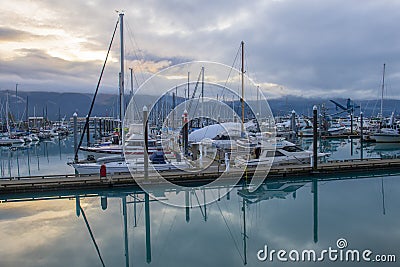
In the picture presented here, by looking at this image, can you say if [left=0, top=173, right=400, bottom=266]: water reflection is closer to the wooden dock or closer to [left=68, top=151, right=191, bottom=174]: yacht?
the wooden dock

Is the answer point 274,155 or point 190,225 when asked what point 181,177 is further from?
point 274,155

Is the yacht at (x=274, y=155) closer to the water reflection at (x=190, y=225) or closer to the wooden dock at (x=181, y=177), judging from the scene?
the wooden dock at (x=181, y=177)

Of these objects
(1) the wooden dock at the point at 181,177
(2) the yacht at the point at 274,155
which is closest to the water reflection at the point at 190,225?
(1) the wooden dock at the point at 181,177

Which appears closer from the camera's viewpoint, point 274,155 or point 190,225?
point 190,225

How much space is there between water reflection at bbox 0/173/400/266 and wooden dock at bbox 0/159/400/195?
349 mm

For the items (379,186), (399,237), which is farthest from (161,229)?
(379,186)

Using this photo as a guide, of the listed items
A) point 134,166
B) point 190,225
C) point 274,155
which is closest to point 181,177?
point 134,166

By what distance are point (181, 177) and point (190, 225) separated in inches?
171

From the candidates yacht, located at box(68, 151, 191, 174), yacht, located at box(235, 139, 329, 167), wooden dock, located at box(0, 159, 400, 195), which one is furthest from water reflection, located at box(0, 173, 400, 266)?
yacht, located at box(235, 139, 329, 167)

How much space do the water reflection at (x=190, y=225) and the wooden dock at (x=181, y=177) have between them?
349 millimetres

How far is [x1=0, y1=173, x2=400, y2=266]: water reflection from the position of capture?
8.15m

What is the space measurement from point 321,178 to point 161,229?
901 centimetres

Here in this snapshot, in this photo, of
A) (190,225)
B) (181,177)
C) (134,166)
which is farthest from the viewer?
(134,166)

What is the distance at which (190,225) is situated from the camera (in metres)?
10.3
